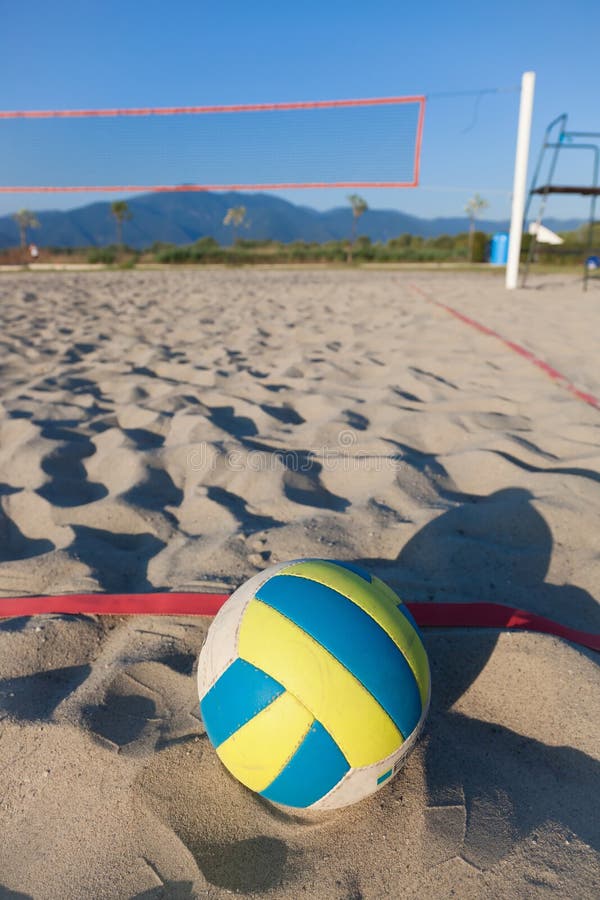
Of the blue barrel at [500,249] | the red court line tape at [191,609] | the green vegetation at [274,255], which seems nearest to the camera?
the red court line tape at [191,609]

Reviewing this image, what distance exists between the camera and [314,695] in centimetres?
110

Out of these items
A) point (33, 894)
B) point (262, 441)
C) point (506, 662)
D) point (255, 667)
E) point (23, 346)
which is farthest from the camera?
point (23, 346)

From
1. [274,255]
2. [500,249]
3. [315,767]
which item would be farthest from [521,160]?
[274,255]

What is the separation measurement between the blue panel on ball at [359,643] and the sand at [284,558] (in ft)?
0.75

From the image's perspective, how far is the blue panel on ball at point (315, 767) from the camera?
3.60ft

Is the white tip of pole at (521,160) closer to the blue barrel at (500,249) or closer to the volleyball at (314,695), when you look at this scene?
the volleyball at (314,695)

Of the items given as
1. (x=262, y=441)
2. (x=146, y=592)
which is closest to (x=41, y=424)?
(x=262, y=441)

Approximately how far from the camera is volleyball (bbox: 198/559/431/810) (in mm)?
1103

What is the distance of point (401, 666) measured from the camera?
117cm

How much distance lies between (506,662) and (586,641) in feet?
0.80

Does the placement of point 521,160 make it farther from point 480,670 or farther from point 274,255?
point 274,255

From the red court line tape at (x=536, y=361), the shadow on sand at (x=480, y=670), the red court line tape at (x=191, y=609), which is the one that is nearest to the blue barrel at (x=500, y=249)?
the red court line tape at (x=536, y=361)

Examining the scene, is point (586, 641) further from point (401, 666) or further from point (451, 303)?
point (451, 303)

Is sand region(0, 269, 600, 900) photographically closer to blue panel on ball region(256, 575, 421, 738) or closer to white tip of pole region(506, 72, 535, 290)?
blue panel on ball region(256, 575, 421, 738)
